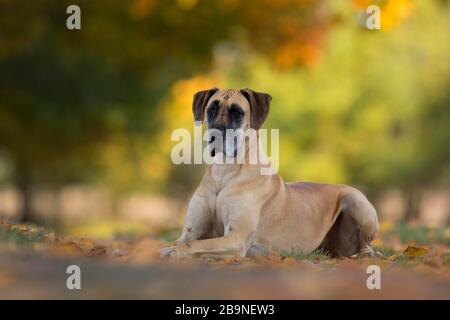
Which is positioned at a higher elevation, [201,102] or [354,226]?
[201,102]

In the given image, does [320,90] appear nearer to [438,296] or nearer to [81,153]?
[81,153]

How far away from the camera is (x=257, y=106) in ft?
23.9

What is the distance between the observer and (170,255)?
22.0 ft

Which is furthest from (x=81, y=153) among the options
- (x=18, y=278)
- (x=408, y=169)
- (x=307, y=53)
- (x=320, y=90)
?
(x=18, y=278)

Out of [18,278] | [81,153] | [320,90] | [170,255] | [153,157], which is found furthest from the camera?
[153,157]

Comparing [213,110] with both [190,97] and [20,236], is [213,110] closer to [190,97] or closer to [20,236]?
[20,236]

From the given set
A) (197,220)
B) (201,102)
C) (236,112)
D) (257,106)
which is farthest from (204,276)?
(201,102)

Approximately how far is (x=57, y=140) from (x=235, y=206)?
13936 millimetres

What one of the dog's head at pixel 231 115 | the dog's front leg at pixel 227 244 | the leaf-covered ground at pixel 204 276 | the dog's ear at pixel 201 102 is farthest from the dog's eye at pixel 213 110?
the leaf-covered ground at pixel 204 276

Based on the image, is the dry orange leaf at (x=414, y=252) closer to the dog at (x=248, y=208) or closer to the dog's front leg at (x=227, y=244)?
the dog at (x=248, y=208)

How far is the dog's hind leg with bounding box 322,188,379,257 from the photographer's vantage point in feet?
26.2

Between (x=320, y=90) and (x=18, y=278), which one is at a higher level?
(x=320, y=90)

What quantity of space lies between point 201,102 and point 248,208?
3.92 ft

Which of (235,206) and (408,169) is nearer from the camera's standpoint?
(235,206)
